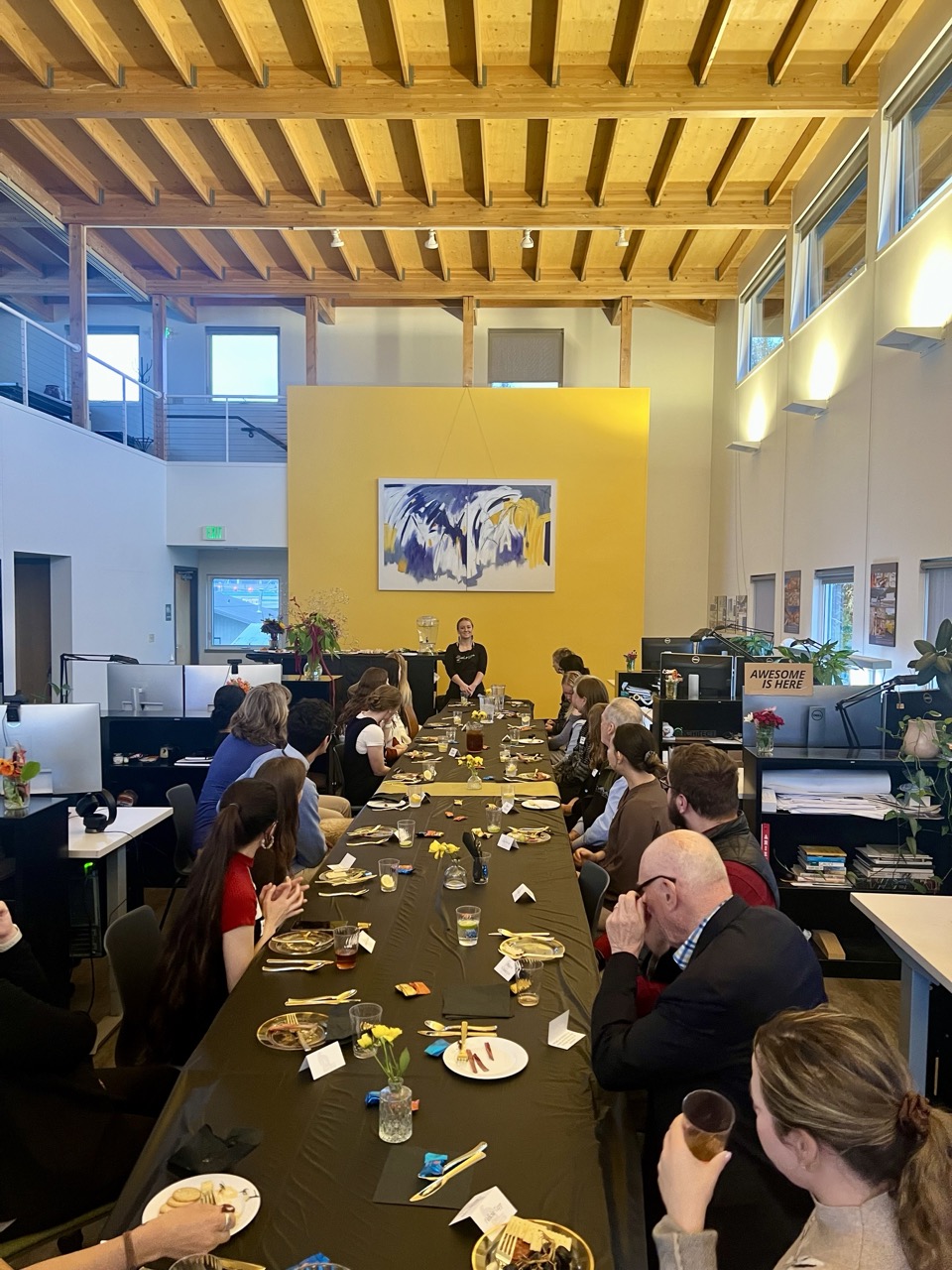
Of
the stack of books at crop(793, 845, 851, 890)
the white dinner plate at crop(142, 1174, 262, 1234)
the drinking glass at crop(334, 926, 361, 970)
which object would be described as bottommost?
the stack of books at crop(793, 845, 851, 890)

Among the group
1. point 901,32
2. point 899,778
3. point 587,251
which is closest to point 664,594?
point 587,251

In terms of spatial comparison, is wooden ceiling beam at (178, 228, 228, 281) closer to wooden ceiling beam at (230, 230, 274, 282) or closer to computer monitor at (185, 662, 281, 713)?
wooden ceiling beam at (230, 230, 274, 282)

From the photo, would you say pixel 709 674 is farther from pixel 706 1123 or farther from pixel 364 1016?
pixel 706 1123

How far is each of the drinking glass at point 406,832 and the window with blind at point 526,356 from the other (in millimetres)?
9842

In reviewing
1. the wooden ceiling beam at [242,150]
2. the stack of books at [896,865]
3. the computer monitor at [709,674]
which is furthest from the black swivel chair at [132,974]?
the wooden ceiling beam at [242,150]

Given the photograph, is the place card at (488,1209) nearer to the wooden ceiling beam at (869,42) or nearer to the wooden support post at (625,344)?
the wooden ceiling beam at (869,42)

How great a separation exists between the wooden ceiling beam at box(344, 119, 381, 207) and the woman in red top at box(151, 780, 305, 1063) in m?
7.02

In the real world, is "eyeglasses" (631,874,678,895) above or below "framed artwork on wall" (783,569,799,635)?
below

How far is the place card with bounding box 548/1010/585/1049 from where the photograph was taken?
6.38 ft

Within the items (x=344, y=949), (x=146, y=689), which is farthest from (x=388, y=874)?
(x=146, y=689)

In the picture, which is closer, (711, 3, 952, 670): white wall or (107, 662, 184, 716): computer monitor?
(711, 3, 952, 670): white wall

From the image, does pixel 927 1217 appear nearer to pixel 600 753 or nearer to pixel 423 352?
pixel 600 753

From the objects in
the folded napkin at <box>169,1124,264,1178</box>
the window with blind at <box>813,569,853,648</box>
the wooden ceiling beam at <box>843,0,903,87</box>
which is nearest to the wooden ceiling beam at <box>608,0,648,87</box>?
the wooden ceiling beam at <box>843,0,903,87</box>

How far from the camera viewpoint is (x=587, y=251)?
1041cm
